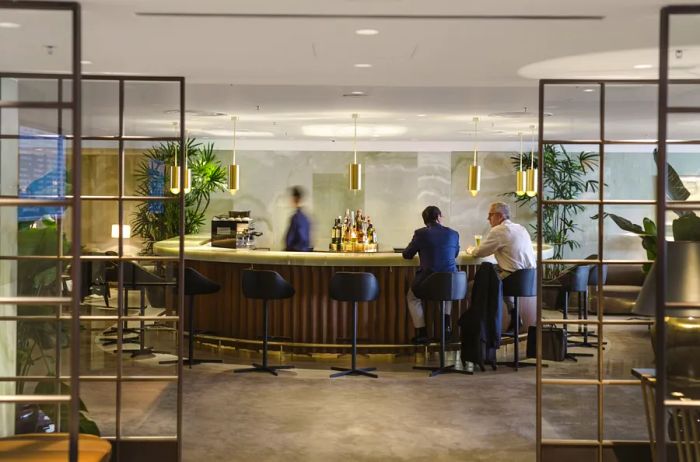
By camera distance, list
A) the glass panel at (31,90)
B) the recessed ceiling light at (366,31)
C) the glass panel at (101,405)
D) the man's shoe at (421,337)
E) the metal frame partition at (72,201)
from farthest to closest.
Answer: the man's shoe at (421,337)
the glass panel at (101,405)
the recessed ceiling light at (366,31)
the glass panel at (31,90)
the metal frame partition at (72,201)

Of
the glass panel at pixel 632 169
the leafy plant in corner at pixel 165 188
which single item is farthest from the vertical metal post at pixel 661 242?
the leafy plant in corner at pixel 165 188

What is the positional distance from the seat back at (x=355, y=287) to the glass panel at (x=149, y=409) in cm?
173

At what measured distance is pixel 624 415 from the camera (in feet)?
23.5

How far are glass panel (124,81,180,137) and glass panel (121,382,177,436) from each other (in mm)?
2188

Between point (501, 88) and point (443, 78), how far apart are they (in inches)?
55.5

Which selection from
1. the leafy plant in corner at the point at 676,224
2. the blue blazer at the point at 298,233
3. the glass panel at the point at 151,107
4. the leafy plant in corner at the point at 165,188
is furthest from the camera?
the leafy plant in corner at the point at 165,188

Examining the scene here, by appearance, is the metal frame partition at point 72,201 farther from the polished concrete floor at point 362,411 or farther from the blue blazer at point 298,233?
the blue blazer at point 298,233

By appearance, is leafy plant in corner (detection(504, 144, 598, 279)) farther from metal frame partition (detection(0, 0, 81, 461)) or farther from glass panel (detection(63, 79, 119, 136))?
metal frame partition (detection(0, 0, 81, 461))

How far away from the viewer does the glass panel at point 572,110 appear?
24.6 feet

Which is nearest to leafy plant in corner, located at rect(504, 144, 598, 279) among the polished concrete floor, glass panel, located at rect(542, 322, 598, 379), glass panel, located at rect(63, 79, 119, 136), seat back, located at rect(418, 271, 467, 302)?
glass panel, located at rect(542, 322, 598, 379)

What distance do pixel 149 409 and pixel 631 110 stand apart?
520 centimetres

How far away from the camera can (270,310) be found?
948cm

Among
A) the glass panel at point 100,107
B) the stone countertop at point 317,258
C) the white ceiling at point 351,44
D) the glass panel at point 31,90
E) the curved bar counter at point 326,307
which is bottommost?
the curved bar counter at point 326,307

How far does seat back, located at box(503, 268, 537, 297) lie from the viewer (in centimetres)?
874
